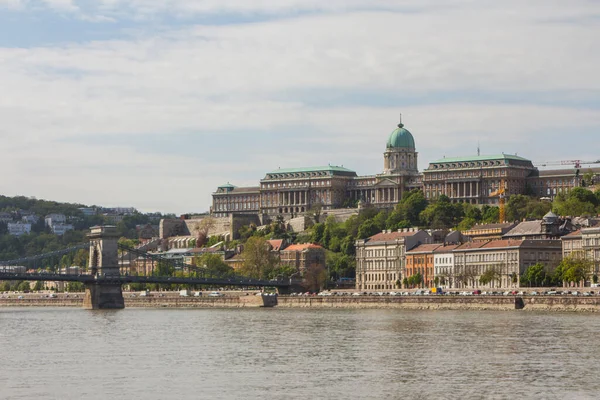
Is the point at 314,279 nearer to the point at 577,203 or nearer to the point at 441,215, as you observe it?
the point at 577,203

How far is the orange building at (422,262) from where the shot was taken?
137875 millimetres

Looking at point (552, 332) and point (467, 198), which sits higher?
point (467, 198)

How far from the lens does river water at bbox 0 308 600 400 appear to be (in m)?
45.2

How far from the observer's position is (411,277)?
5418 inches

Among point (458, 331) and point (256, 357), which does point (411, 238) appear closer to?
point (458, 331)

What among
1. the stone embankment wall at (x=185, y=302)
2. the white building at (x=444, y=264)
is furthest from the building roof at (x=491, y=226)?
the stone embankment wall at (x=185, y=302)

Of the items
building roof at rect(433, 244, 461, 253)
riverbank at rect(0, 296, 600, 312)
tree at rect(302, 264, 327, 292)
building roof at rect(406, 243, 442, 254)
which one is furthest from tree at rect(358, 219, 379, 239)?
riverbank at rect(0, 296, 600, 312)

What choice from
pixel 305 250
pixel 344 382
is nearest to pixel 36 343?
pixel 344 382

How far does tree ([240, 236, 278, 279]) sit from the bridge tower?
3005cm

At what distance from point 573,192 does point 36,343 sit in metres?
101

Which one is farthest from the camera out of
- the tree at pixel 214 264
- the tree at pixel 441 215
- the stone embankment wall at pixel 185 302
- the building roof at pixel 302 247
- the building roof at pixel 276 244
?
the building roof at pixel 276 244

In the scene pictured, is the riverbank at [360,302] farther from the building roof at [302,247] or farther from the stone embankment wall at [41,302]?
the building roof at [302,247]

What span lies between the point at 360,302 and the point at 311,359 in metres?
57.0

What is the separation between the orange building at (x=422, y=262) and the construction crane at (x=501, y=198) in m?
22.9
